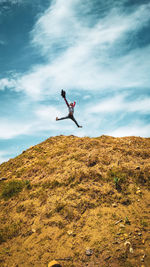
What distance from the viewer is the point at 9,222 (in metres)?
7.68

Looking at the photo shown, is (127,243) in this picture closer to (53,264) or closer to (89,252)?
(89,252)

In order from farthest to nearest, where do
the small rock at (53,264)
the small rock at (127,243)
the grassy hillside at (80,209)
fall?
the grassy hillside at (80,209), the small rock at (127,243), the small rock at (53,264)

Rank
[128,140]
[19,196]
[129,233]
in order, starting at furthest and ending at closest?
[128,140]
[19,196]
[129,233]

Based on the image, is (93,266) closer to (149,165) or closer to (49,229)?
(49,229)

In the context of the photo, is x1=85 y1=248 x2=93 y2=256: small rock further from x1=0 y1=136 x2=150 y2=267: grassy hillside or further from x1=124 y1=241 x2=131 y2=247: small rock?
x1=124 y1=241 x2=131 y2=247: small rock

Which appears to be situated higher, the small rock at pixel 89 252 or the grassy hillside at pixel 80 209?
the grassy hillside at pixel 80 209

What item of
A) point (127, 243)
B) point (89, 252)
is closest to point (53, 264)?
point (89, 252)

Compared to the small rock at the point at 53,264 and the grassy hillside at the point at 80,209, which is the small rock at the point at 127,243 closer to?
the grassy hillside at the point at 80,209

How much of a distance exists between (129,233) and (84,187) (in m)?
3.07

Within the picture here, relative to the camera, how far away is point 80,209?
7.30 m

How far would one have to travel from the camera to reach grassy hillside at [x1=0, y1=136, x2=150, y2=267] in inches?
216

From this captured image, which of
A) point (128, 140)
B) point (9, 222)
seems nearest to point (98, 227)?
point (9, 222)

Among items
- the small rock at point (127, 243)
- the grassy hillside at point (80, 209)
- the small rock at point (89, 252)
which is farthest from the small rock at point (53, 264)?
the small rock at point (127, 243)

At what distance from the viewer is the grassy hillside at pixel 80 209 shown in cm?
548
